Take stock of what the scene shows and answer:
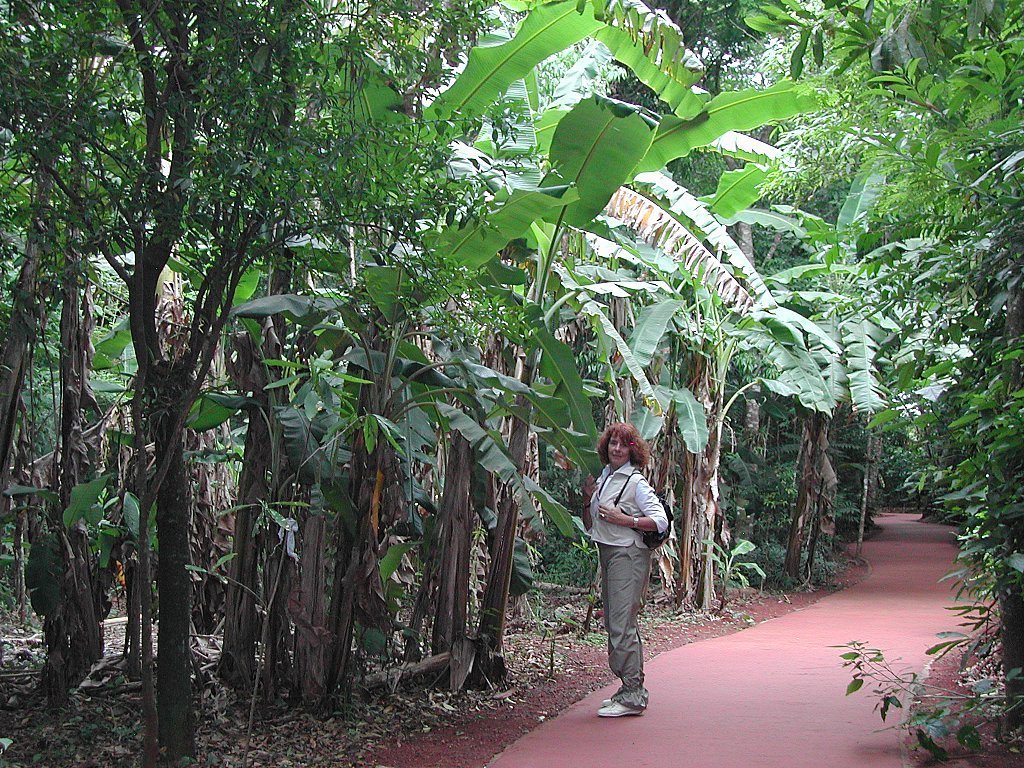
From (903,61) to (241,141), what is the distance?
3.09 m

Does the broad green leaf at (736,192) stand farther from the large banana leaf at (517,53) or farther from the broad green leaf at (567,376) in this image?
the large banana leaf at (517,53)

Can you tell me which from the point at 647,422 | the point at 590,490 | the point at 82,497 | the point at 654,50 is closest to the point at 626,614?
the point at 590,490

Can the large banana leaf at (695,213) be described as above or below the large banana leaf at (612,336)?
above

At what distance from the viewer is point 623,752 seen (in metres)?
5.91

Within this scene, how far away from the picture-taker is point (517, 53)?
686 cm

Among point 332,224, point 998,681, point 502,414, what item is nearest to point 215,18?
point 332,224

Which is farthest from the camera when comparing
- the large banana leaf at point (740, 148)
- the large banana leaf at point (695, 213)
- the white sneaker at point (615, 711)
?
the large banana leaf at point (695, 213)

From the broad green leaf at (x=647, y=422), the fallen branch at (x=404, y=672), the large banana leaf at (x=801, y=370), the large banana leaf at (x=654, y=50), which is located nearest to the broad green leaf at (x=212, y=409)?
the fallen branch at (x=404, y=672)

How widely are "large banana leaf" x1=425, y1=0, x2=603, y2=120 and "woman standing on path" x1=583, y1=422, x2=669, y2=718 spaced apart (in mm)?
2622

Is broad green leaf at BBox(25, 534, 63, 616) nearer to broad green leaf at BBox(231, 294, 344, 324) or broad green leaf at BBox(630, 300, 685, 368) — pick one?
broad green leaf at BBox(231, 294, 344, 324)

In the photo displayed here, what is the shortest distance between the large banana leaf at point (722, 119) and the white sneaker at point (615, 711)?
4.12 m

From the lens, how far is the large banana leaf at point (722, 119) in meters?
7.84

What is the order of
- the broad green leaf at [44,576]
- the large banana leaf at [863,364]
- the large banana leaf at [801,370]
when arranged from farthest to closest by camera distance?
the large banana leaf at [863,364]
the large banana leaf at [801,370]
the broad green leaf at [44,576]

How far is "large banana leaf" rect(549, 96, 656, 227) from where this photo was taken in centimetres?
668
